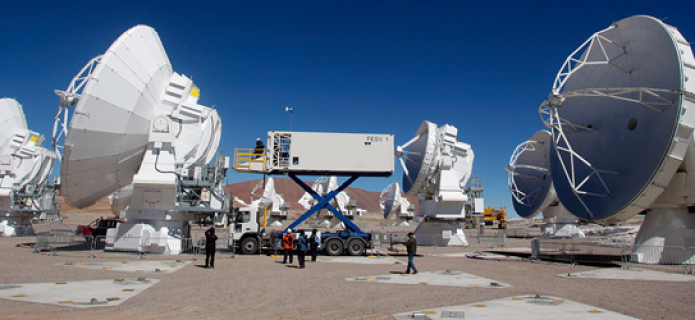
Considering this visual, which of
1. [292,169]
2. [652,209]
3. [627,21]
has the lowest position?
[652,209]

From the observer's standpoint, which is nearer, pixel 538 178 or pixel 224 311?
pixel 224 311

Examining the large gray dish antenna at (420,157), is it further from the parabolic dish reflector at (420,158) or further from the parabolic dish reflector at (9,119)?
the parabolic dish reflector at (9,119)

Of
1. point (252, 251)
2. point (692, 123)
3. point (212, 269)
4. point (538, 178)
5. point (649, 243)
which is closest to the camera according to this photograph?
point (692, 123)

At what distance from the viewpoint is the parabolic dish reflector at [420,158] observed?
1016 inches

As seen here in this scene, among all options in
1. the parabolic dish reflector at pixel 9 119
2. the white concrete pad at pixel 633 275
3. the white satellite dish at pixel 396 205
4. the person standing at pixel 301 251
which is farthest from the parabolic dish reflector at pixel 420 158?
the white satellite dish at pixel 396 205

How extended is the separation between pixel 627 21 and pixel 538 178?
754 inches

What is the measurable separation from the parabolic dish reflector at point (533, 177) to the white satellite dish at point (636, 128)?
13947mm

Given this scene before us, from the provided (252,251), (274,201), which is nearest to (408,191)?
(252,251)

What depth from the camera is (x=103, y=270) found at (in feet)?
48.2

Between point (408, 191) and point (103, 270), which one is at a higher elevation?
point (408, 191)

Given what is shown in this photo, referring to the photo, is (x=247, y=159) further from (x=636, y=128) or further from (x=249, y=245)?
(x=636, y=128)

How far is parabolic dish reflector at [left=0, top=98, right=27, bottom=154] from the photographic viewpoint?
101 ft

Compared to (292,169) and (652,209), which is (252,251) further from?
(652,209)

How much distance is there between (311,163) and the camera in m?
23.0
